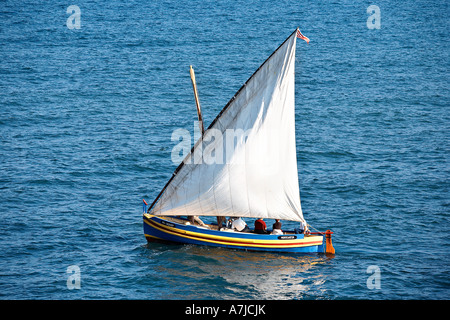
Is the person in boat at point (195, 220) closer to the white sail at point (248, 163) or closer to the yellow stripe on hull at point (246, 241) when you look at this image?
the white sail at point (248, 163)

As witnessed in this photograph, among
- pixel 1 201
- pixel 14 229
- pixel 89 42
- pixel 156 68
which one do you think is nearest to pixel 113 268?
pixel 14 229

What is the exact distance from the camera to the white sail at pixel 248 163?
44.4 metres

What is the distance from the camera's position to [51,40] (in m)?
99.8

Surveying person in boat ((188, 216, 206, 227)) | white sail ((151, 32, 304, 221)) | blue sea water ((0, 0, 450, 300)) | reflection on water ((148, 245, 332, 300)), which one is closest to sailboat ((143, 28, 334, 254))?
white sail ((151, 32, 304, 221))

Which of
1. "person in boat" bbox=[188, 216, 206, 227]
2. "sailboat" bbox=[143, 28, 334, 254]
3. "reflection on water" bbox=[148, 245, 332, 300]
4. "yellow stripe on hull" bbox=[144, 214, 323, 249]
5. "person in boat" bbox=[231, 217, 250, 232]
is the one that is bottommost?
"reflection on water" bbox=[148, 245, 332, 300]

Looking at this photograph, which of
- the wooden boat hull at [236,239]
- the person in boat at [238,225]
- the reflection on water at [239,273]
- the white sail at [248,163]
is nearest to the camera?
the reflection on water at [239,273]

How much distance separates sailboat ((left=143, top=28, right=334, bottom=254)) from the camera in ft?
146

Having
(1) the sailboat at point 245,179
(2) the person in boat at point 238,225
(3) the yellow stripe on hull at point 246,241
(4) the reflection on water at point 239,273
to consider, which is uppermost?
(1) the sailboat at point 245,179

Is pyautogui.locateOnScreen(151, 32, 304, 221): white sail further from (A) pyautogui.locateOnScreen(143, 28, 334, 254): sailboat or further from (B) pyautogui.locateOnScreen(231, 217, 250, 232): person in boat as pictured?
(B) pyautogui.locateOnScreen(231, 217, 250, 232): person in boat

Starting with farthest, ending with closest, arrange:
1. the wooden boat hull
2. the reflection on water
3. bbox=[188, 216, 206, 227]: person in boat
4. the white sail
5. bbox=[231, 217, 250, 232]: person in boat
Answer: bbox=[188, 216, 206, 227]: person in boat < bbox=[231, 217, 250, 232]: person in boat < the wooden boat hull < the white sail < the reflection on water

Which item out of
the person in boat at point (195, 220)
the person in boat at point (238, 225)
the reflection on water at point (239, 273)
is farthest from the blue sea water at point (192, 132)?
the person in boat at point (195, 220)

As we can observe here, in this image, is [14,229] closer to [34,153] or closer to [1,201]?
[1,201]

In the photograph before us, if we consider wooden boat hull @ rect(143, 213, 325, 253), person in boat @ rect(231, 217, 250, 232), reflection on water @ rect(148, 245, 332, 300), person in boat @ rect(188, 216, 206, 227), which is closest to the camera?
reflection on water @ rect(148, 245, 332, 300)

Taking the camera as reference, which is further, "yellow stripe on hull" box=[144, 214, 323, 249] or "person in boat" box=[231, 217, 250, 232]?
"person in boat" box=[231, 217, 250, 232]
